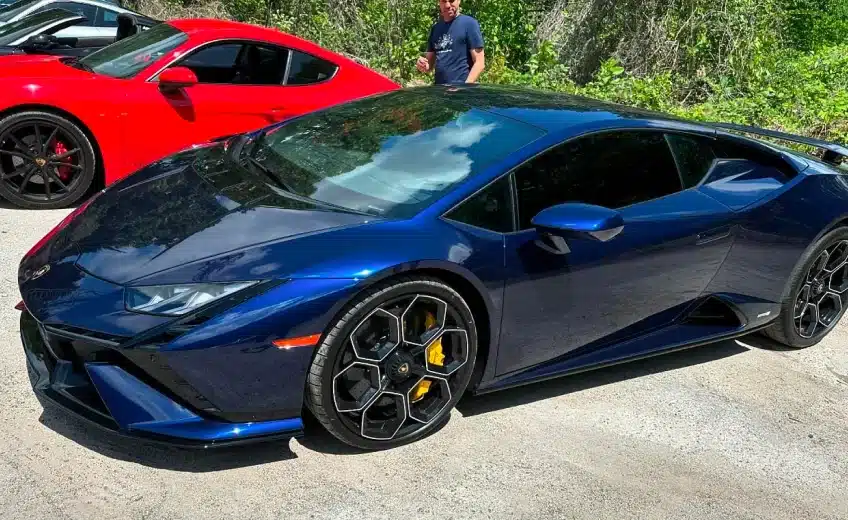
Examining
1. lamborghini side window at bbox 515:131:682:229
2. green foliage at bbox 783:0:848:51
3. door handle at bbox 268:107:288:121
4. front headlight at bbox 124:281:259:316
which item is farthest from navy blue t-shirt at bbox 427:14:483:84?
green foliage at bbox 783:0:848:51

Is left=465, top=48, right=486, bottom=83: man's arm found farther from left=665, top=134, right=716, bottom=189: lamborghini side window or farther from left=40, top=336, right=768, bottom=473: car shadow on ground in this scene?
left=40, top=336, right=768, bottom=473: car shadow on ground

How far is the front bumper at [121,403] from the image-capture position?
313 centimetres

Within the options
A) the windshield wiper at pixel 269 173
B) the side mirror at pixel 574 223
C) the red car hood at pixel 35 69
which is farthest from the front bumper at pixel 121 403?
the red car hood at pixel 35 69

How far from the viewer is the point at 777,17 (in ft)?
35.9

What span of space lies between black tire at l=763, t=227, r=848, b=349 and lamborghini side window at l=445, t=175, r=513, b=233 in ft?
6.13

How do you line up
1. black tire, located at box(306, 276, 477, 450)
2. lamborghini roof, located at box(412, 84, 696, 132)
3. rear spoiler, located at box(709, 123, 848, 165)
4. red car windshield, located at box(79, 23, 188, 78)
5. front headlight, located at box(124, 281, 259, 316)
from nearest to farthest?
front headlight, located at box(124, 281, 259, 316), black tire, located at box(306, 276, 477, 450), lamborghini roof, located at box(412, 84, 696, 132), rear spoiler, located at box(709, 123, 848, 165), red car windshield, located at box(79, 23, 188, 78)

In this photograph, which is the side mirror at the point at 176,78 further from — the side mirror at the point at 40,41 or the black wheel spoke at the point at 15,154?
the side mirror at the point at 40,41

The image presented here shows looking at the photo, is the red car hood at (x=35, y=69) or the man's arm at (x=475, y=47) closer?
the red car hood at (x=35, y=69)

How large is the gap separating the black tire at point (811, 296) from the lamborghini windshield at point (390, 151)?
1770 mm

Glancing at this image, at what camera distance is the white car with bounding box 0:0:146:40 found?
9500mm

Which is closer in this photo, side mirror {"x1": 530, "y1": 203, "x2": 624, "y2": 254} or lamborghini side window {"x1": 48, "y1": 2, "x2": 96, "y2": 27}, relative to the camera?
side mirror {"x1": 530, "y1": 203, "x2": 624, "y2": 254}

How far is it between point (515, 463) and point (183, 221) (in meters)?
1.60

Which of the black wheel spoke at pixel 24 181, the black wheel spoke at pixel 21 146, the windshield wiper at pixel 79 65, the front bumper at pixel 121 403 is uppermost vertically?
the windshield wiper at pixel 79 65

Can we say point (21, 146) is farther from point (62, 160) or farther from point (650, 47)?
point (650, 47)
